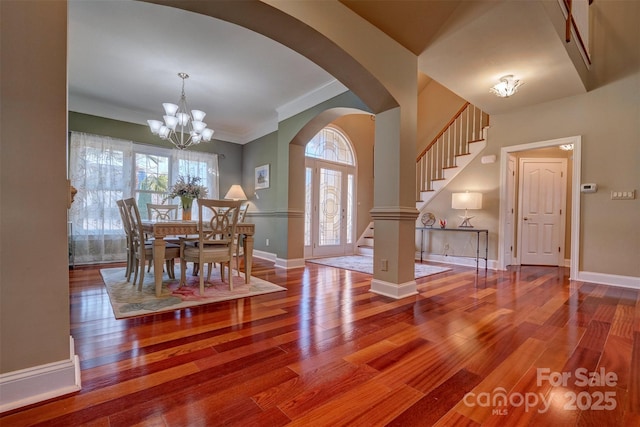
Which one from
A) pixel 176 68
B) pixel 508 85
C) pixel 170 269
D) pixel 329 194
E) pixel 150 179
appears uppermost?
pixel 176 68

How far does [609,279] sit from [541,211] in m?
1.89

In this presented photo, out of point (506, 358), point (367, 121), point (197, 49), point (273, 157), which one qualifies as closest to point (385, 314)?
point (506, 358)

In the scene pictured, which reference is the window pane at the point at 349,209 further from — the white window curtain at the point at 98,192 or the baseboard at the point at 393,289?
the white window curtain at the point at 98,192

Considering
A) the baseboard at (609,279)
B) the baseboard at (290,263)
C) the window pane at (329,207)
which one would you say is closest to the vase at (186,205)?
the baseboard at (290,263)

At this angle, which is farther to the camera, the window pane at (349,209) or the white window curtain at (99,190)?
the window pane at (349,209)

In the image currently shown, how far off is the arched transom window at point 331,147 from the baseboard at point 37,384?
4923 millimetres

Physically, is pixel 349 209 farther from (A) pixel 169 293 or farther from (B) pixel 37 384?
(B) pixel 37 384

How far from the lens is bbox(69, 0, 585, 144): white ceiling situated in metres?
2.64

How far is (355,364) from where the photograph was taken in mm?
1585

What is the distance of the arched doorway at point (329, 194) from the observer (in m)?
5.84

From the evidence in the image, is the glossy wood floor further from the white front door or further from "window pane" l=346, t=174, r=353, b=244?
"window pane" l=346, t=174, r=353, b=244

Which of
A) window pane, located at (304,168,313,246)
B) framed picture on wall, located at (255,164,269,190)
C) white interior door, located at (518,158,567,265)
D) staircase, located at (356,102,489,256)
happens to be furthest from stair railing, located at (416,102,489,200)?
framed picture on wall, located at (255,164,269,190)

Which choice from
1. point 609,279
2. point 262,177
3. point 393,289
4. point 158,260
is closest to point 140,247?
point 158,260

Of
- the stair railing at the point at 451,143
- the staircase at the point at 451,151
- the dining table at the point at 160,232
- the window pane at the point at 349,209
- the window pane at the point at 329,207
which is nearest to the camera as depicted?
the dining table at the point at 160,232
